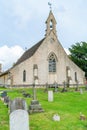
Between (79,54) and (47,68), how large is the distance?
1729 cm

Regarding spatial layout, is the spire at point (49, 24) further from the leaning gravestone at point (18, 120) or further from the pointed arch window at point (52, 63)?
the leaning gravestone at point (18, 120)

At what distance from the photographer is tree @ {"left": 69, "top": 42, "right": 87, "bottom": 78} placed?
6919cm

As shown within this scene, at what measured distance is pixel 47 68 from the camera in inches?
2205

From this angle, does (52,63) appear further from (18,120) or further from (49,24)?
(18,120)

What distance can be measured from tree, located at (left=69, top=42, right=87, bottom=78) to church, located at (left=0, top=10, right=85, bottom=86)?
39.4 feet

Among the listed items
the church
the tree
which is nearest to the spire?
the church

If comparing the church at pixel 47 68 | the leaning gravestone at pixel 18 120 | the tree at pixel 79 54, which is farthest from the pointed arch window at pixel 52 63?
the leaning gravestone at pixel 18 120

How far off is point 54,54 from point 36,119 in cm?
3979

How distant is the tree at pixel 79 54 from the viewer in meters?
69.2

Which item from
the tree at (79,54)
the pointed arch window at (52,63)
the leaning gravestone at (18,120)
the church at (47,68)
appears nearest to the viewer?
the leaning gravestone at (18,120)

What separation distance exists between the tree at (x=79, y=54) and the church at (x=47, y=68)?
1199 cm

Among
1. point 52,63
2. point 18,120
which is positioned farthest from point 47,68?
point 18,120

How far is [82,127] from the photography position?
52.1 feet

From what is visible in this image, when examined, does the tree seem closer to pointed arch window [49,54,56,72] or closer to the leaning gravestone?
pointed arch window [49,54,56,72]
